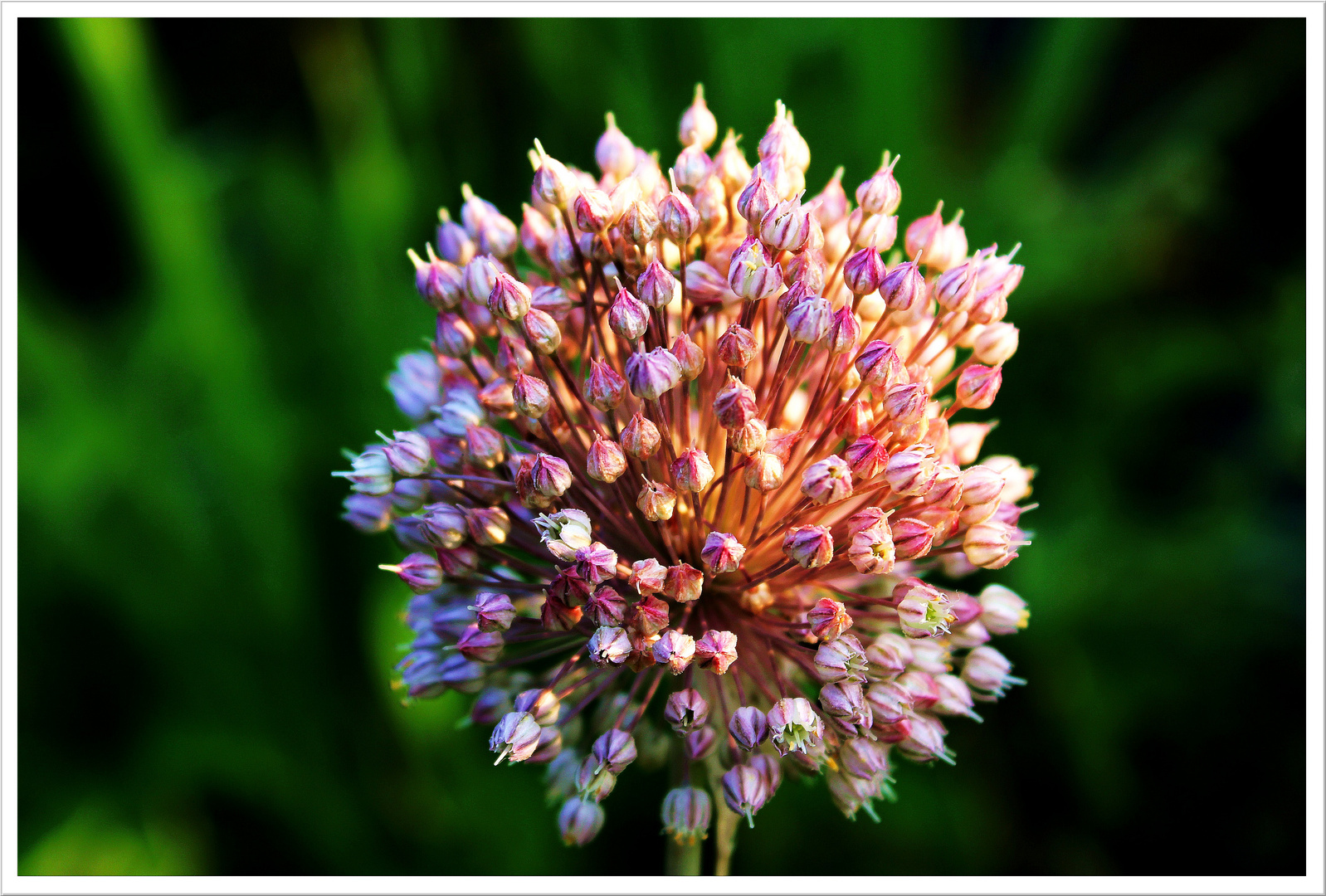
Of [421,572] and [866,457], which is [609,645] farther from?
[866,457]

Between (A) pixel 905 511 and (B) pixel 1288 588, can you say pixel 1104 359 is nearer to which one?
(B) pixel 1288 588

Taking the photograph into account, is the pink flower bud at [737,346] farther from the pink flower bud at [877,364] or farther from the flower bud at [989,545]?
the flower bud at [989,545]

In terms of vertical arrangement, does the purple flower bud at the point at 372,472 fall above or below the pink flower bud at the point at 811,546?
above

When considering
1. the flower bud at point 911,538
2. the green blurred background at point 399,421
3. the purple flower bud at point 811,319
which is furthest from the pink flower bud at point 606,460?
the green blurred background at point 399,421

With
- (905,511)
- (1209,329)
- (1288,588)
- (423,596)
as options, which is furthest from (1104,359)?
(423,596)

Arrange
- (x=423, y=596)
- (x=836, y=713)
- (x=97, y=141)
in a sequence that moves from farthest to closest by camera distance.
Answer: (x=97, y=141), (x=423, y=596), (x=836, y=713)
